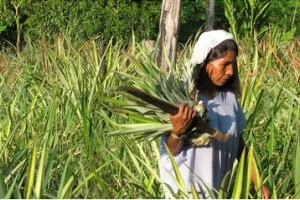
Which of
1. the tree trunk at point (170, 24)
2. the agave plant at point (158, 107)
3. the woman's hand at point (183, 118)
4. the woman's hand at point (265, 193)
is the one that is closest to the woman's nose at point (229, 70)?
the agave plant at point (158, 107)

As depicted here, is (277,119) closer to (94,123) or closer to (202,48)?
(94,123)

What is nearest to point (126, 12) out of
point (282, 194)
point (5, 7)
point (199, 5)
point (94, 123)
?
point (5, 7)

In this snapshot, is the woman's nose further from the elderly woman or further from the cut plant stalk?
the cut plant stalk

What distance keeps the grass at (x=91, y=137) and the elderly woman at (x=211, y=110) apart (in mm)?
99

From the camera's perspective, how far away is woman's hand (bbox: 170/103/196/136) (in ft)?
10.3

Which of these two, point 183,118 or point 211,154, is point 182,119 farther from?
point 211,154

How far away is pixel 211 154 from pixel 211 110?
16 cm

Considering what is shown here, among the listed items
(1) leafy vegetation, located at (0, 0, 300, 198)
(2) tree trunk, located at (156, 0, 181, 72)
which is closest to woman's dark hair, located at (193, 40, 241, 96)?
(1) leafy vegetation, located at (0, 0, 300, 198)

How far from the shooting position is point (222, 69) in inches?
132

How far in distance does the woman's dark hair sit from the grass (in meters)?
0.33

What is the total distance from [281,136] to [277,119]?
18 centimetres

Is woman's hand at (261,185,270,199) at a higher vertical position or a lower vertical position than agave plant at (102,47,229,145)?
lower

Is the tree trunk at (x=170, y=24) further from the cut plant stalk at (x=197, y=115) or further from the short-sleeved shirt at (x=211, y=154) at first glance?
the cut plant stalk at (x=197, y=115)

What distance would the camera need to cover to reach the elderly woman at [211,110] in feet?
11.0
